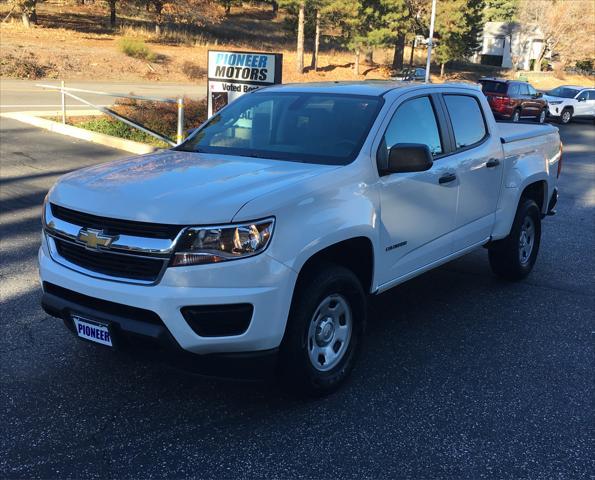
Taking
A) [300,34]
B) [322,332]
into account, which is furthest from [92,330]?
[300,34]

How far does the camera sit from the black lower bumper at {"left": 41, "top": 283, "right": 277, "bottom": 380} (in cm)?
331

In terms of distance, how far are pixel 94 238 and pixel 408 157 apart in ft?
6.53

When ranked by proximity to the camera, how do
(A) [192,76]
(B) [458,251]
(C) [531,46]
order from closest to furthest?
(B) [458,251] → (A) [192,76] → (C) [531,46]

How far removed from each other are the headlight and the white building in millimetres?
69278

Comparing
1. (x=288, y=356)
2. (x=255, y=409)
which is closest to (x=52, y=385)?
(x=255, y=409)

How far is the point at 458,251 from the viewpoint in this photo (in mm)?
5324

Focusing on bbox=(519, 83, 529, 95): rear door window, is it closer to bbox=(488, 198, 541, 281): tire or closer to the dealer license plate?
bbox=(488, 198, 541, 281): tire

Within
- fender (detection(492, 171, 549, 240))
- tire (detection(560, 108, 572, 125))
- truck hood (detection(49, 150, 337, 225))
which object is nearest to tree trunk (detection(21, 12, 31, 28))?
tire (detection(560, 108, 572, 125))

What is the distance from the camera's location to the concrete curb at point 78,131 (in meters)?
13.3

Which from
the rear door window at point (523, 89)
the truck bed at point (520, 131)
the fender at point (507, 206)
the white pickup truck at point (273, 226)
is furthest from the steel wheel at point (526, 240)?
the rear door window at point (523, 89)

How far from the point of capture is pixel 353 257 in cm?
419

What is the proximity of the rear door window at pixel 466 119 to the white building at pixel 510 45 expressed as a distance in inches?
2607

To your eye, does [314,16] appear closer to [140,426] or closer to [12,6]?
[12,6]

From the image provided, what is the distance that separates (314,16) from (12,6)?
800 inches
